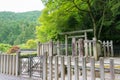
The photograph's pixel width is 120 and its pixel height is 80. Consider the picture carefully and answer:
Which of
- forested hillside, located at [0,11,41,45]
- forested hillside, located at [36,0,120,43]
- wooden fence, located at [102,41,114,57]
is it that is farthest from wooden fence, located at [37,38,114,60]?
forested hillside, located at [0,11,41,45]

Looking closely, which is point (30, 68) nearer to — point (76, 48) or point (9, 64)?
point (9, 64)

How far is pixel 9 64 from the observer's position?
664 cm

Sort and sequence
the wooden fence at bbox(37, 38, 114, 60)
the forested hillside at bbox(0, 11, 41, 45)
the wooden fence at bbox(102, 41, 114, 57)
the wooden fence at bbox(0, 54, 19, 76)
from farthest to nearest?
the forested hillside at bbox(0, 11, 41, 45) < the wooden fence at bbox(102, 41, 114, 57) < the wooden fence at bbox(37, 38, 114, 60) < the wooden fence at bbox(0, 54, 19, 76)

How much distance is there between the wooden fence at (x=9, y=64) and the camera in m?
6.30

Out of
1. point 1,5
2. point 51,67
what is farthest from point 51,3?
point 1,5

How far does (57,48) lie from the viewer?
12.3 meters

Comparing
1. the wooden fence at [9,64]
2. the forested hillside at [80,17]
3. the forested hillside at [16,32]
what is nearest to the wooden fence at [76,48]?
the forested hillside at [80,17]

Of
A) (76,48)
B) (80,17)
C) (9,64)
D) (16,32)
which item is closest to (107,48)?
(76,48)

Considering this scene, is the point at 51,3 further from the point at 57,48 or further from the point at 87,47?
the point at 87,47

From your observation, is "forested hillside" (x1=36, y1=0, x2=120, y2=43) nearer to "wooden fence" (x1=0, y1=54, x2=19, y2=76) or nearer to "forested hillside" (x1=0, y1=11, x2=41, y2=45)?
"wooden fence" (x1=0, y1=54, x2=19, y2=76)

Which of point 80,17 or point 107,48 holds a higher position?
point 80,17

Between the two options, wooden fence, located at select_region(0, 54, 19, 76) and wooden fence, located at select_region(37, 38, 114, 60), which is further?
wooden fence, located at select_region(37, 38, 114, 60)

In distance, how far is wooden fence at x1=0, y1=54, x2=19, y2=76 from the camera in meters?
6.30

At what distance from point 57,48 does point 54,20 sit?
142 inches
